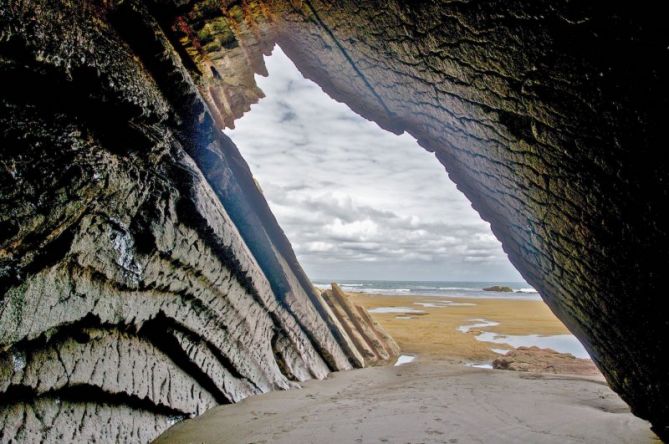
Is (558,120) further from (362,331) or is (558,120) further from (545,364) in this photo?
(362,331)

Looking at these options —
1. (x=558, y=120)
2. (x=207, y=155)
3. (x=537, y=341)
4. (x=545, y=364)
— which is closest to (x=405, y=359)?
(x=545, y=364)

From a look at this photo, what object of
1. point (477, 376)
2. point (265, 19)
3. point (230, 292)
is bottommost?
point (477, 376)

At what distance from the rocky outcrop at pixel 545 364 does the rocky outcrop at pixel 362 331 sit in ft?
7.20

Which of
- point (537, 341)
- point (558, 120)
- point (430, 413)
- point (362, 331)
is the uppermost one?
point (558, 120)

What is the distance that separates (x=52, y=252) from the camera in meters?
1.83

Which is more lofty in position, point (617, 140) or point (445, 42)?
point (445, 42)

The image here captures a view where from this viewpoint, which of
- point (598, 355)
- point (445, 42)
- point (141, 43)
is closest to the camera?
point (445, 42)

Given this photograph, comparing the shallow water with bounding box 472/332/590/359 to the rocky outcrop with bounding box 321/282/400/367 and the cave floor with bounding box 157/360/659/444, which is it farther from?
the cave floor with bounding box 157/360/659/444

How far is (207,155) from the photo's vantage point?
3564 millimetres

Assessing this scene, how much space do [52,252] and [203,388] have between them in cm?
186

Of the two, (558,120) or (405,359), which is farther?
(405,359)

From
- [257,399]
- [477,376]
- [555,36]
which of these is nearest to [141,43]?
[555,36]

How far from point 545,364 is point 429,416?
420 centimetres

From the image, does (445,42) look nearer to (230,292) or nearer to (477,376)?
(230,292)
